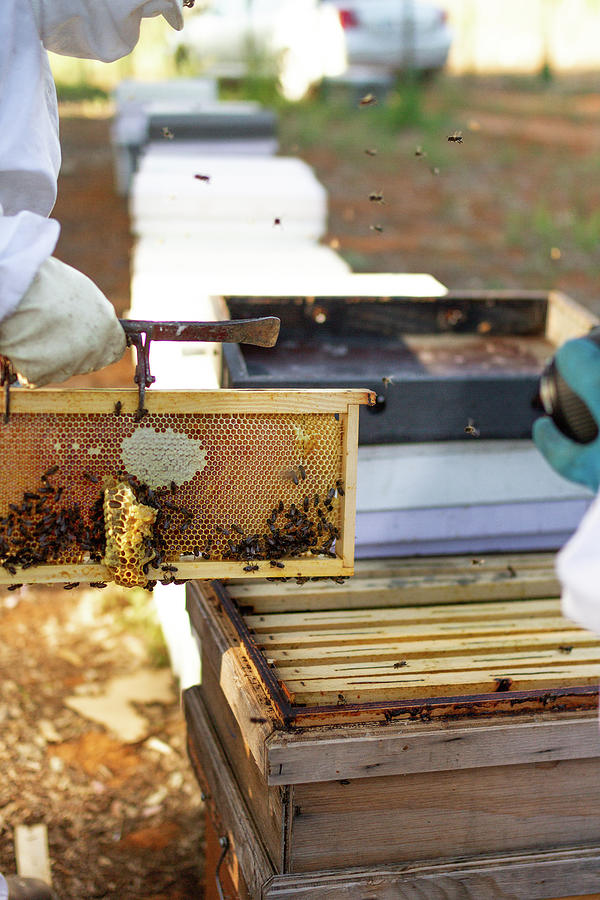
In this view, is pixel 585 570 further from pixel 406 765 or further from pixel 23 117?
pixel 23 117

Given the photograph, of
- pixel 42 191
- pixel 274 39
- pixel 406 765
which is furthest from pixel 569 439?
pixel 274 39

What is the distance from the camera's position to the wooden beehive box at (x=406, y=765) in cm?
161

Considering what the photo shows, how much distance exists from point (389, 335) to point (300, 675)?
1643 mm

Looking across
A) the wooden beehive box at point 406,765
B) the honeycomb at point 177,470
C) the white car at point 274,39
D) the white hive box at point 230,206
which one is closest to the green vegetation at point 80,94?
the white car at point 274,39

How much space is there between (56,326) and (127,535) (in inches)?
15.0

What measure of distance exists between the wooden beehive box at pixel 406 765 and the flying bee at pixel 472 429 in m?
0.52

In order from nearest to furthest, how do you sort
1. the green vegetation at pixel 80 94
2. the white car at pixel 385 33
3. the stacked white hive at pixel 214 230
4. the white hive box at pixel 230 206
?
the stacked white hive at pixel 214 230
the white hive box at pixel 230 206
the green vegetation at pixel 80 94
the white car at pixel 385 33

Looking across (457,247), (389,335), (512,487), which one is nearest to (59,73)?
(457,247)

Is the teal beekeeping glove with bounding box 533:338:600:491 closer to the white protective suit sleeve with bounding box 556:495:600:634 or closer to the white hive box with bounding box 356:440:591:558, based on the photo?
the white protective suit sleeve with bounding box 556:495:600:634

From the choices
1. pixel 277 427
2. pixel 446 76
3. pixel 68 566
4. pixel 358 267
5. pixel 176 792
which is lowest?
pixel 176 792

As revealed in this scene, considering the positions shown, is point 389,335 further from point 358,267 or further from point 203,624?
point 358,267

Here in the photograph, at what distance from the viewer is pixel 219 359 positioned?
247 centimetres

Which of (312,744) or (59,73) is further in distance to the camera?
(59,73)

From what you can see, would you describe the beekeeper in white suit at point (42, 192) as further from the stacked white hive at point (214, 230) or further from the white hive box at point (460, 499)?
the stacked white hive at point (214, 230)
